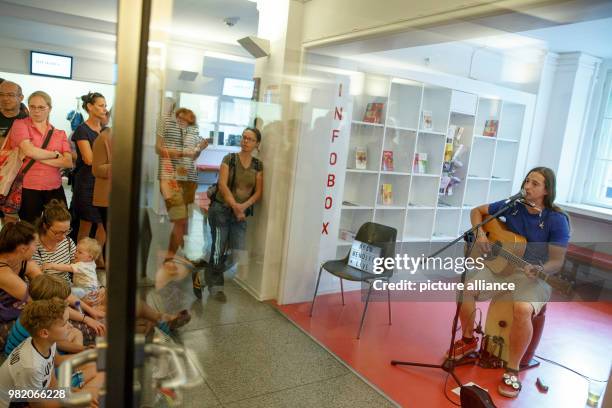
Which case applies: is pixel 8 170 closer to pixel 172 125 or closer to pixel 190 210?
pixel 190 210

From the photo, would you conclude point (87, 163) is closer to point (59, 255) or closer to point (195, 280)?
point (59, 255)

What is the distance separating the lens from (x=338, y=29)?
9.68 feet

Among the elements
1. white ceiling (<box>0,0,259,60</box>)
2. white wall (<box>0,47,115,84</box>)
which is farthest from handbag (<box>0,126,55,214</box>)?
white wall (<box>0,47,115,84</box>)

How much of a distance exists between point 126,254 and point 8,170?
3.02 metres

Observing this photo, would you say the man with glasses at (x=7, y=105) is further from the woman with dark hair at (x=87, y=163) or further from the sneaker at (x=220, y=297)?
the sneaker at (x=220, y=297)

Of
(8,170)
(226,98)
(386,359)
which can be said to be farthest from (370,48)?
(8,170)

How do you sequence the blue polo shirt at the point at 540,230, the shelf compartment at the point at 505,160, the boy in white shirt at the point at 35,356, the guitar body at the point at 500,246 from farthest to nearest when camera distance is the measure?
the shelf compartment at the point at 505,160 → the guitar body at the point at 500,246 → the blue polo shirt at the point at 540,230 → the boy in white shirt at the point at 35,356

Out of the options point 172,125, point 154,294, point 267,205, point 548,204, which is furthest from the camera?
point 267,205

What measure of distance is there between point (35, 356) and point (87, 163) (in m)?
2.04

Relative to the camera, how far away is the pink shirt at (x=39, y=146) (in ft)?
9.92

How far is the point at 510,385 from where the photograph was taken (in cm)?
261

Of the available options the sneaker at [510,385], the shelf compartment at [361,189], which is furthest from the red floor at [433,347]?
the shelf compartment at [361,189]

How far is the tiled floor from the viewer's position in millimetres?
A: 2336

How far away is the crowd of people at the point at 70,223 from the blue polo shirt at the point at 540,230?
5.49ft
